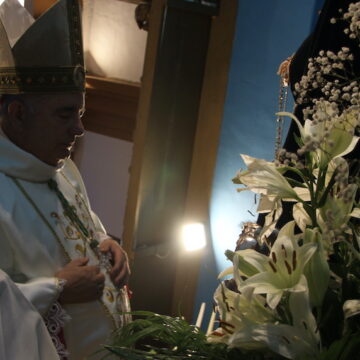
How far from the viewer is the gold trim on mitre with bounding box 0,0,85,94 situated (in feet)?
4.47

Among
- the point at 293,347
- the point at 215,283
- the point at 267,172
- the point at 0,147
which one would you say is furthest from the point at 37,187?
the point at 215,283

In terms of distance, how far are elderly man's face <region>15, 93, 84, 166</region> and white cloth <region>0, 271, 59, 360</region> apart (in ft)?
1.26

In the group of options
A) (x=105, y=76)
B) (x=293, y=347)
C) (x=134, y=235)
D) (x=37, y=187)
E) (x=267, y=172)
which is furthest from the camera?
(x=105, y=76)

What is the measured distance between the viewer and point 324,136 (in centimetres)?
65

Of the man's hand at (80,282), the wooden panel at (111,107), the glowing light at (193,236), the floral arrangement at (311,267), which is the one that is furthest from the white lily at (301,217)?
the wooden panel at (111,107)

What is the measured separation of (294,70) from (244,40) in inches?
62.2

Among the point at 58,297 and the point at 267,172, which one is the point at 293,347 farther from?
the point at 58,297

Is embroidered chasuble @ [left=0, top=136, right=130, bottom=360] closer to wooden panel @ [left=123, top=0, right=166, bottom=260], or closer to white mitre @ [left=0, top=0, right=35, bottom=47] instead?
white mitre @ [left=0, top=0, right=35, bottom=47]

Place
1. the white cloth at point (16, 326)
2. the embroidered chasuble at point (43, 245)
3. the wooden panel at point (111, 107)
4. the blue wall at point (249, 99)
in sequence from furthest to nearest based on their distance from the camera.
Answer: the wooden panel at point (111, 107) < the blue wall at point (249, 99) < the embroidered chasuble at point (43, 245) < the white cloth at point (16, 326)

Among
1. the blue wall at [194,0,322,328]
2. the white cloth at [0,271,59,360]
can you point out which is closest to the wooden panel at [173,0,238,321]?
the blue wall at [194,0,322,328]

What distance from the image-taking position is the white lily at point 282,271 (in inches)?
24.7

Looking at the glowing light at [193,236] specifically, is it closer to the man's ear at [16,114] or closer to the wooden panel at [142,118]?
the wooden panel at [142,118]

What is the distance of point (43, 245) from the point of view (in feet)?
4.61

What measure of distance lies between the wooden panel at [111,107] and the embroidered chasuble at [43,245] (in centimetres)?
214
